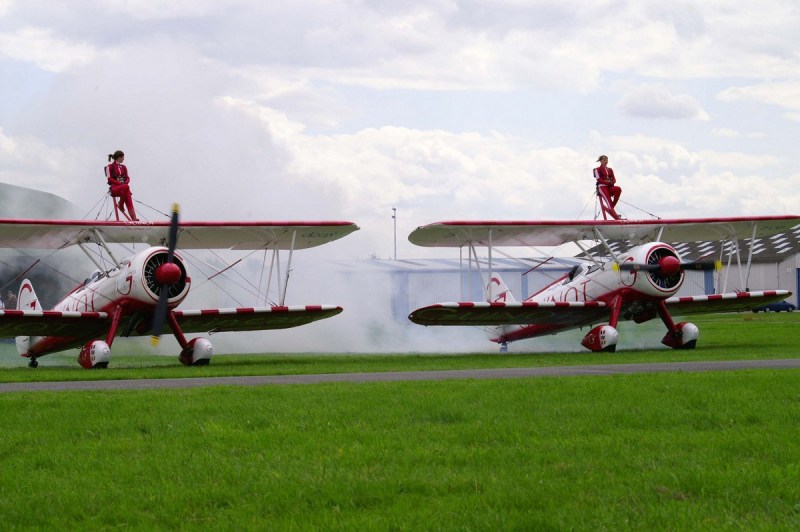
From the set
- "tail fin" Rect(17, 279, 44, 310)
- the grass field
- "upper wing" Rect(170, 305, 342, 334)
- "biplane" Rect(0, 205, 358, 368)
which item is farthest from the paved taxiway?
"tail fin" Rect(17, 279, 44, 310)

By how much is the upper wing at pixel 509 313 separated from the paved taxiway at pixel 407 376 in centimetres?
731

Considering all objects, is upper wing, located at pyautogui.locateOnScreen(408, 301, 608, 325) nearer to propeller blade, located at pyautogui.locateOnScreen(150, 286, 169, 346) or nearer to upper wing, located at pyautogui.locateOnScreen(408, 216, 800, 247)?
upper wing, located at pyautogui.locateOnScreen(408, 216, 800, 247)

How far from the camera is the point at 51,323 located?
76.3 feet

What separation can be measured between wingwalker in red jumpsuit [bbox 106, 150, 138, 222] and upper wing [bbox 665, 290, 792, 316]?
46.7ft

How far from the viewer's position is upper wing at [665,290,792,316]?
27469 millimetres

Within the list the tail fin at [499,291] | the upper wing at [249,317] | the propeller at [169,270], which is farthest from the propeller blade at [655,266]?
the propeller at [169,270]

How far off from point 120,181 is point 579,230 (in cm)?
1228

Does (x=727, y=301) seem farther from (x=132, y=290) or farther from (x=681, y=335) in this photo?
(x=132, y=290)

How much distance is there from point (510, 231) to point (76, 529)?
22.8m

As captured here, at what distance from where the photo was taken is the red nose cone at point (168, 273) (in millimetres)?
22406

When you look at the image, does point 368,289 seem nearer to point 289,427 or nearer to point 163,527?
point 289,427

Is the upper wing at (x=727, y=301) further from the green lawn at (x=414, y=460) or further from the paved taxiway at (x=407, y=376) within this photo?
the green lawn at (x=414, y=460)

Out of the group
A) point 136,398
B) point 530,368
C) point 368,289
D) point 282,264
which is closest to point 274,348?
point 282,264

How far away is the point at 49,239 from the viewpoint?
974 inches
